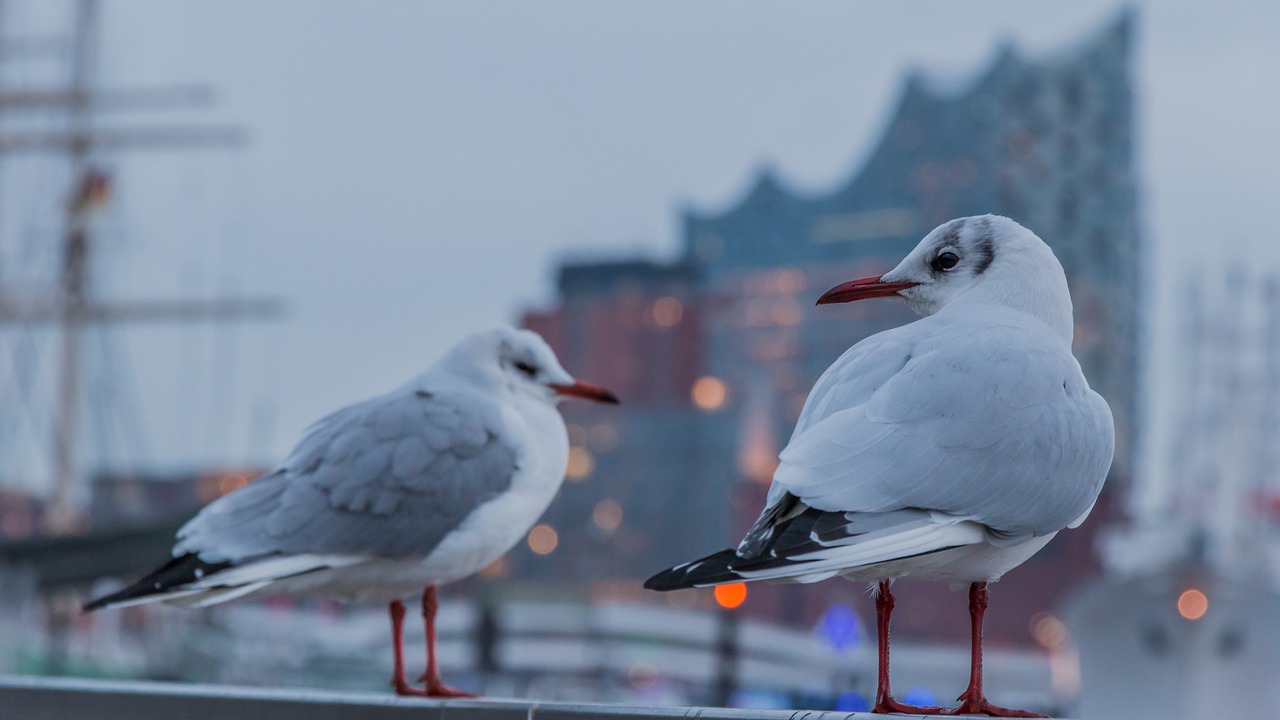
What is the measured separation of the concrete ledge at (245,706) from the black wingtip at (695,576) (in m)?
0.40

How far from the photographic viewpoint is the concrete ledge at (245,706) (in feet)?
10.8

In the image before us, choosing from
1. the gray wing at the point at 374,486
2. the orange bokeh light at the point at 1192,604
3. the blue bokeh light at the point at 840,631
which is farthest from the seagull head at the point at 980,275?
the blue bokeh light at the point at 840,631

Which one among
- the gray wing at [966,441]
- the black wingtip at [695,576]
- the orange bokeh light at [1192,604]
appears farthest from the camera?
the orange bokeh light at [1192,604]

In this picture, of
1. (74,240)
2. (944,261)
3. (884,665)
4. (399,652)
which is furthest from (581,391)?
(74,240)

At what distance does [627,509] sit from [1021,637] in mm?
15676

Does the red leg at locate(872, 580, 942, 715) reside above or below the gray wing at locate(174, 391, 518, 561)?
below

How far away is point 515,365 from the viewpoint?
18.0 ft

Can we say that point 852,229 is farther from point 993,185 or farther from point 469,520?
point 469,520

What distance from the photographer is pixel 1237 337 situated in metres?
55.5

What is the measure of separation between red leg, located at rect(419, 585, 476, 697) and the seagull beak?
1.54 metres

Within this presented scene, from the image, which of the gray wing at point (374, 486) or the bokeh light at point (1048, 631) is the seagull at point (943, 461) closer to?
the gray wing at point (374, 486)

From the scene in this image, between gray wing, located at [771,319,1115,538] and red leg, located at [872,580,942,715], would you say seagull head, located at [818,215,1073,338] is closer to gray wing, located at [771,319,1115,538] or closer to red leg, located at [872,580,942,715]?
gray wing, located at [771,319,1115,538]

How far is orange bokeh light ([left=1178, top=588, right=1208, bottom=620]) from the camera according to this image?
25.5 m

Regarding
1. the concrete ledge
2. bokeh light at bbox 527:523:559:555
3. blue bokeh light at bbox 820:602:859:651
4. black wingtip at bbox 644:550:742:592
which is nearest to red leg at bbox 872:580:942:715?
the concrete ledge
